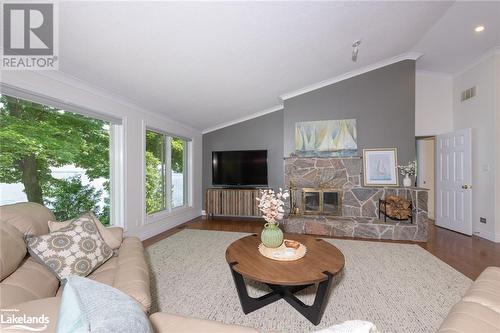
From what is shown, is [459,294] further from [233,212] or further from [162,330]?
[233,212]

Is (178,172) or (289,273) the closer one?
(289,273)

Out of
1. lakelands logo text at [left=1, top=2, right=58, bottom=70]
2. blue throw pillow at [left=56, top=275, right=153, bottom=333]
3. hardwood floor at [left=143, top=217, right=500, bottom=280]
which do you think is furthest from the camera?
hardwood floor at [left=143, top=217, right=500, bottom=280]

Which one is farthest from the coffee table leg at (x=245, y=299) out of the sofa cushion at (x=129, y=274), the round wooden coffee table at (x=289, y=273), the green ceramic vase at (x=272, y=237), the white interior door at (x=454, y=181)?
the white interior door at (x=454, y=181)

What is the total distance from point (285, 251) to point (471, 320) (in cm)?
119

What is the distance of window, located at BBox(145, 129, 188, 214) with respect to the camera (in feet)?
13.7

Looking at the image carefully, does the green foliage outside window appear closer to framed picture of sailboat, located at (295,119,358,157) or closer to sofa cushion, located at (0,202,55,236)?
sofa cushion, located at (0,202,55,236)

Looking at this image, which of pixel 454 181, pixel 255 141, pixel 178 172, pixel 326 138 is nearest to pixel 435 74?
pixel 454 181

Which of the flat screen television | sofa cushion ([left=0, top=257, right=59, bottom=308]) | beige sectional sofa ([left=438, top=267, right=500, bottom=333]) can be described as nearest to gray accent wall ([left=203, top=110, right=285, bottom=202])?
the flat screen television

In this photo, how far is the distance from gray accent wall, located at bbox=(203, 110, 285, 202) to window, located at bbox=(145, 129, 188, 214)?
68 cm

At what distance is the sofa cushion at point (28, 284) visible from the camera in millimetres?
1138

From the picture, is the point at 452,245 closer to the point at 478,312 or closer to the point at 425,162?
the point at 425,162

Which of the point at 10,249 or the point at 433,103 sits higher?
the point at 433,103

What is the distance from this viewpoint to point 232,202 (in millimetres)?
5340

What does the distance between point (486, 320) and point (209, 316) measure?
172 cm
